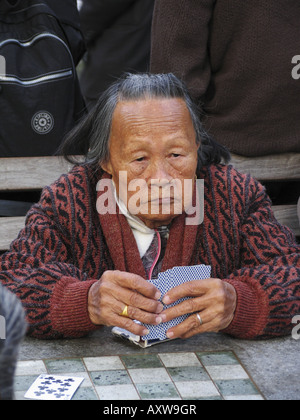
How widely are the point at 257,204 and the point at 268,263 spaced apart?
264 millimetres

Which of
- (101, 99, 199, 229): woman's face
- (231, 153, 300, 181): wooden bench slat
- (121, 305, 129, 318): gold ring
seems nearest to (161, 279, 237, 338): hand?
(121, 305, 129, 318): gold ring

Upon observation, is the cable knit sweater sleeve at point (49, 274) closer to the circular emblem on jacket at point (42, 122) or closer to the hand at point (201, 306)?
the hand at point (201, 306)

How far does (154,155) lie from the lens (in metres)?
2.28

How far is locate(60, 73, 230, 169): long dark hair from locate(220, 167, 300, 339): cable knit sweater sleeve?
220 mm

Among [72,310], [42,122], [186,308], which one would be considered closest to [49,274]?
[72,310]

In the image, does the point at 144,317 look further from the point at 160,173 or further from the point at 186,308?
the point at 160,173

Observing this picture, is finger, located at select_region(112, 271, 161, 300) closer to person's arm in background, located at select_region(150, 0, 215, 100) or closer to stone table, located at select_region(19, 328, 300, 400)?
stone table, located at select_region(19, 328, 300, 400)

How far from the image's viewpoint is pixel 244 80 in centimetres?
307

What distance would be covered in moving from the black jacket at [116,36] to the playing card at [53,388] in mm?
2016

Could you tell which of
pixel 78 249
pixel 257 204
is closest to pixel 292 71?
pixel 257 204

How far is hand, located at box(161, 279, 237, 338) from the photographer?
79.7 inches

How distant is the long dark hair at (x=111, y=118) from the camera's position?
2.37m

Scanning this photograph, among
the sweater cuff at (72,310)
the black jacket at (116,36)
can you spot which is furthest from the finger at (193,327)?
the black jacket at (116,36)

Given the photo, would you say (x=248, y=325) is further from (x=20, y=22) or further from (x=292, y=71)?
(x=20, y=22)
